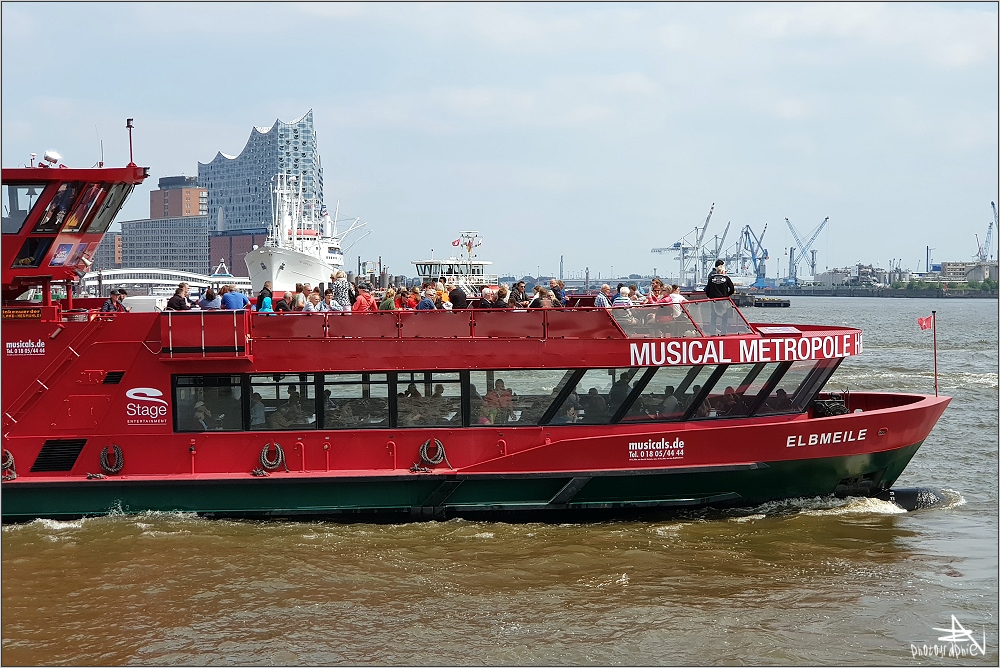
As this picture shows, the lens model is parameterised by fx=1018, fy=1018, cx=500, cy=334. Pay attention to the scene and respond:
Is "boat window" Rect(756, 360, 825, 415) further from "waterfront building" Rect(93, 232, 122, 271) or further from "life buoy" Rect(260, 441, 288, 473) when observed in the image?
"waterfront building" Rect(93, 232, 122, 271)

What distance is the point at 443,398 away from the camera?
40.9 feet

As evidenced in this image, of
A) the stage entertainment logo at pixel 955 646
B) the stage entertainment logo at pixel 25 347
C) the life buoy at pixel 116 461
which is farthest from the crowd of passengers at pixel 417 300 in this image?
the stage entertainment logo at pixel 955 646

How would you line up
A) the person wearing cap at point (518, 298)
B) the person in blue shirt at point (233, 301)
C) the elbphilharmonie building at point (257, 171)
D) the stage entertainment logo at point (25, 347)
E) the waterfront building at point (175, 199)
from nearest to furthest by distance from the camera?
1. the stage entertainment logo at point (25, 347)
2. the person in blue shirt at point (233, 301)
3. the person wearing cap at point (518, 298)
4. the waterfront building at point (175, 199)
5. the elbphilharmonie building at point (257, 171)

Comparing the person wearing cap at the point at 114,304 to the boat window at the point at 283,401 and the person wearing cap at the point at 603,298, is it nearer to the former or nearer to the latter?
the boat window at the point at 283,401

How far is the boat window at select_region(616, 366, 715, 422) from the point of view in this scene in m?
12.5

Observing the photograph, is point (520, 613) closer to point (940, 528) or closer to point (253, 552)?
point (253, 552)

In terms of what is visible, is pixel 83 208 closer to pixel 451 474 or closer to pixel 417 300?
pixel 417 300

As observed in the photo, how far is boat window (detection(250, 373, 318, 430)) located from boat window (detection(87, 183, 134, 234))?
302 cm

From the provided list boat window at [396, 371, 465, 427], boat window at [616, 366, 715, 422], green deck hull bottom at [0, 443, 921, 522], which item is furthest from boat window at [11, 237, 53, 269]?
boat window at [616, 366, 715, 422]

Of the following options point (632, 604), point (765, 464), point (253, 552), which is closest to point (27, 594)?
point (253, 552)

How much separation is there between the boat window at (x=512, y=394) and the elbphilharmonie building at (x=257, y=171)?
171194 mm

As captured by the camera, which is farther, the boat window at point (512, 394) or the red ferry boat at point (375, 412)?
the boat window at point (512, 394)

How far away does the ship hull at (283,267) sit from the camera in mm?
63344

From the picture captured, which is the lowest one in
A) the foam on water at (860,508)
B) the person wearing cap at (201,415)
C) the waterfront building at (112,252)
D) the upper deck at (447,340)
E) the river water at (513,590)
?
the river water at (513,590)
